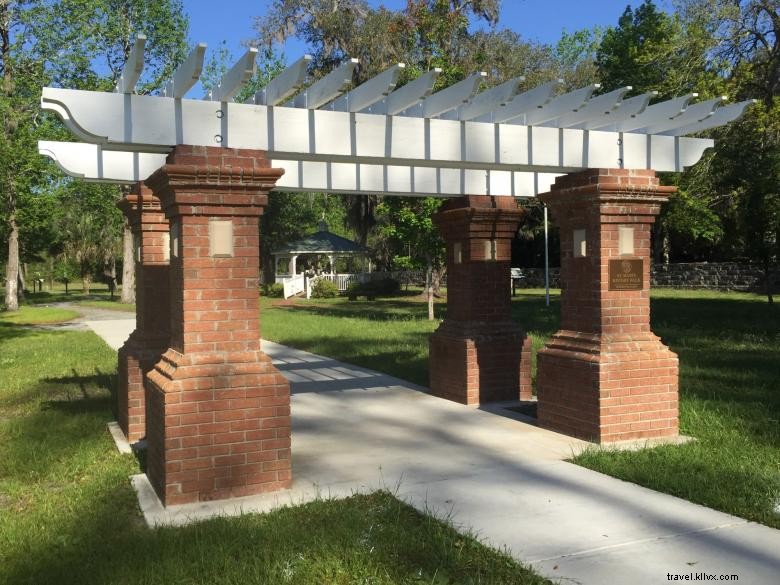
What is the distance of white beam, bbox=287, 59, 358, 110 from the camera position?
15.1 ft

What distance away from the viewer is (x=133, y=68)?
15.4 feet

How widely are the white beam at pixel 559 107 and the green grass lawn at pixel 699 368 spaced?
2.86m

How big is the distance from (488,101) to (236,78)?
2.00 meters

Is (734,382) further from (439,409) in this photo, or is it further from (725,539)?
(725,539)

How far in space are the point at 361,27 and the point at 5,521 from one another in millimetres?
24866

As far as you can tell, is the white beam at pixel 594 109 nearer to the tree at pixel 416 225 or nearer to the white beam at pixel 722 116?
the white beam at pixel 722 116

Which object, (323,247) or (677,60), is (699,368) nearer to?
(677,60)

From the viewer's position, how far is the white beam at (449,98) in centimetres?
507

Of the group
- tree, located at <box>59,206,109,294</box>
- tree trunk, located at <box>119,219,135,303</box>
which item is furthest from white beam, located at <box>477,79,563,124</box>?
tree, located at <box>59,206,109,294</box>

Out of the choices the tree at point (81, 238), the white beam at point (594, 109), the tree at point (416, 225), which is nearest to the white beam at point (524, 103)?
the white beam at point (594, 109)

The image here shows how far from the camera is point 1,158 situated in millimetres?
23750

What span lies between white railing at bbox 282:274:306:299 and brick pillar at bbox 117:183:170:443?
101 ft

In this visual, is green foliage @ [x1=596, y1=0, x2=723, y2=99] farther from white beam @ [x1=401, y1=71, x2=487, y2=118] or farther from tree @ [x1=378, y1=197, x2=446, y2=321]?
white beam @ [x1=401, y1=71, x2=487, y2=118]

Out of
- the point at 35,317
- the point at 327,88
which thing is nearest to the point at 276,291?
the point at 35,317
